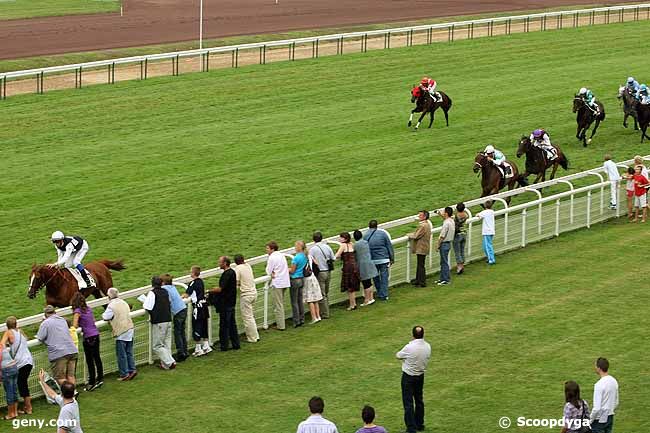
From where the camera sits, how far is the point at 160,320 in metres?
14.5

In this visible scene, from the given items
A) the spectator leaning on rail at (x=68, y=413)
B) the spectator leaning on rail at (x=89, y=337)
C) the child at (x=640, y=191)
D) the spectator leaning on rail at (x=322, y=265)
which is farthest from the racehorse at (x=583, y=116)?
the spectator leaning on rail at (x=68, y=413)

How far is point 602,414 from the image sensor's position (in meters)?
11.3

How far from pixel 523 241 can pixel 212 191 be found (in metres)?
6.11

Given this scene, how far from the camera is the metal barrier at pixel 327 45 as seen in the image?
3366 centimetres

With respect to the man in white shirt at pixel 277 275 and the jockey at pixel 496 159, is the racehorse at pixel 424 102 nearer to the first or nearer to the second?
the jockey at pixel 496 159

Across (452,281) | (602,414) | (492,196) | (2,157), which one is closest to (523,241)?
(492,196)

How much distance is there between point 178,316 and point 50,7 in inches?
1555

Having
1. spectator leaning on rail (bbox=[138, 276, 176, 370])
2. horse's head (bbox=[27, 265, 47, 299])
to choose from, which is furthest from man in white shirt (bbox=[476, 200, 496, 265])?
horse's head (bbox=[27, 265, 47, 299])

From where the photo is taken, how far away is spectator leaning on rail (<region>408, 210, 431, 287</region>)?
1778 cm

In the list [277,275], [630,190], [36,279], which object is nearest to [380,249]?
[277,275]

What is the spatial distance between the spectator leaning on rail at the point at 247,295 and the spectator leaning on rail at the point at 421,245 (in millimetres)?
3053

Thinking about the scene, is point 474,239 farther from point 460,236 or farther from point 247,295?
point 247,295

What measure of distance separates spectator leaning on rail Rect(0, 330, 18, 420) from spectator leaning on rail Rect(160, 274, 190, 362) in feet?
7.18

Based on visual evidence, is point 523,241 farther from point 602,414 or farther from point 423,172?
point 602,414
